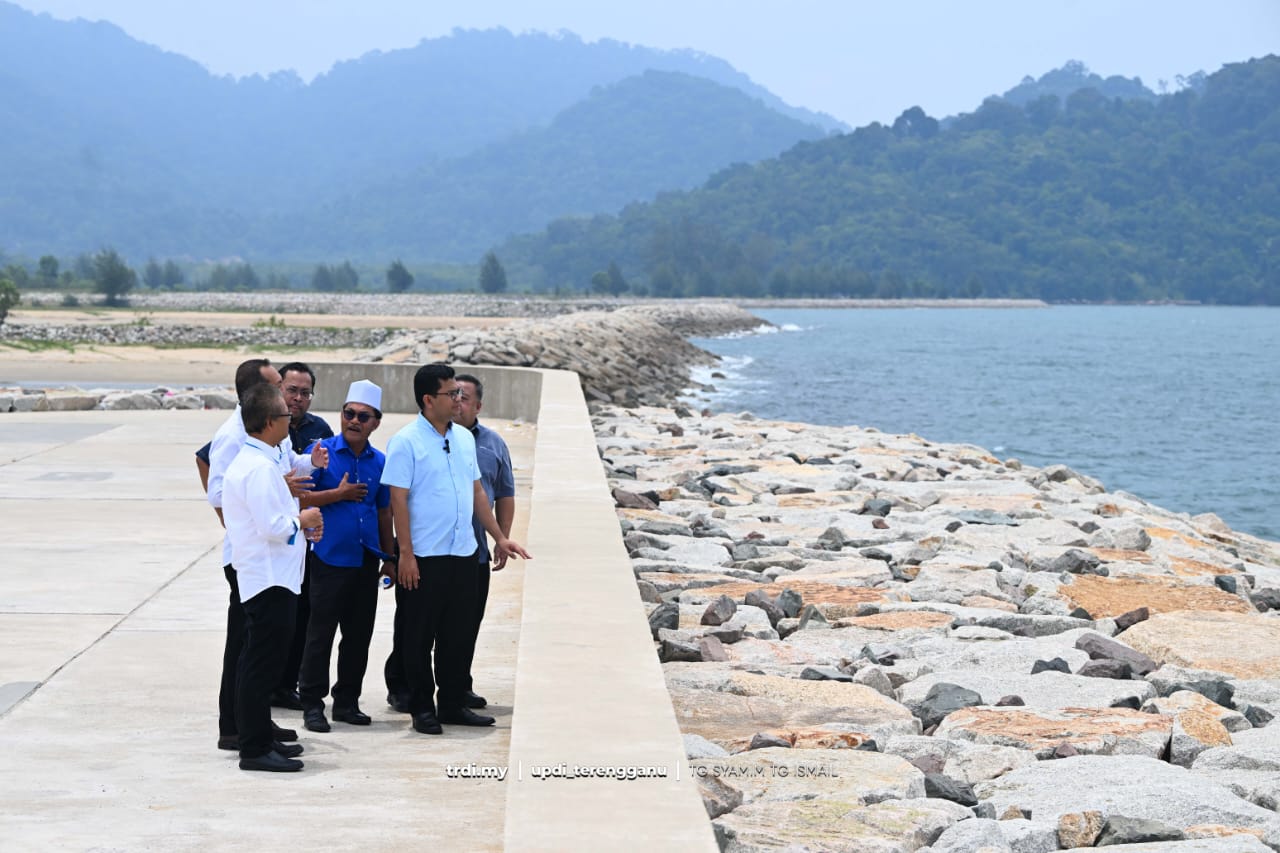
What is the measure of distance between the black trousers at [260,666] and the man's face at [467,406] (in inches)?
49.9

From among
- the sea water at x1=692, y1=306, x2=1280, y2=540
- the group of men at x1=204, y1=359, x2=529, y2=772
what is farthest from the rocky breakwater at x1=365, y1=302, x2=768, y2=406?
the group of men at x1=204, y1=359, x2=529, y2=772

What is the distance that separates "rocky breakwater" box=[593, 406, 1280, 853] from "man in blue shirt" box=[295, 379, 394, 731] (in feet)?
4.56

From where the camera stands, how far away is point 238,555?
5383 mm

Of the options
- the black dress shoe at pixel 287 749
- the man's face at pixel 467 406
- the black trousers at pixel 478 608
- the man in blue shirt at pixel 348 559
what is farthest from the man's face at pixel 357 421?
the black dress shoe at pixel 287 749

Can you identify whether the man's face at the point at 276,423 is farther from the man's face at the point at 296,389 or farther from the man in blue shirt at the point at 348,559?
the man's face at the point at 296,389

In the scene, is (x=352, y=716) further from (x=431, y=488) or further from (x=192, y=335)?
(x=192, y=335)

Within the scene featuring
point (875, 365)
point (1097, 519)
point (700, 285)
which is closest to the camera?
point (1097, 519)

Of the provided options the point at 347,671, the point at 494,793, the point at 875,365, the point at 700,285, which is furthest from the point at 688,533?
the point at 700,285

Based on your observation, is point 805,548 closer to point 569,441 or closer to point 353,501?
point 569,441

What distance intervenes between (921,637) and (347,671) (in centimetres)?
375

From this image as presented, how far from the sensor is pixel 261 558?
5.38 meters

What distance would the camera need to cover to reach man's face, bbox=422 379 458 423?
19.0 feet

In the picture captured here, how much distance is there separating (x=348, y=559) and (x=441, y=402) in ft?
2.48

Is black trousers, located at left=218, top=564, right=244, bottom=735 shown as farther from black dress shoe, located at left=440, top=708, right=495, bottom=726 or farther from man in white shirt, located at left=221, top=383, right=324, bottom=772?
black dress shoe, located at left=440, top=708, right=495, bottom=726
